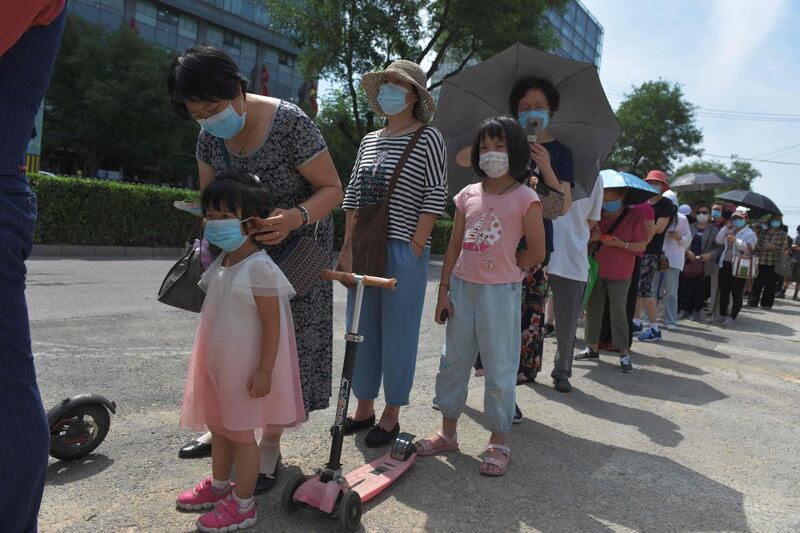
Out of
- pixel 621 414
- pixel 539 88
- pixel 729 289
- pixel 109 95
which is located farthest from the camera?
pixel 109 95

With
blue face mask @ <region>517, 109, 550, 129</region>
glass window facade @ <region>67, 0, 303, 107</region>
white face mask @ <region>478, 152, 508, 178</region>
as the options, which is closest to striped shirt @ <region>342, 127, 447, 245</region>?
white face mask @ <region>478, 152, 508, 178</region>

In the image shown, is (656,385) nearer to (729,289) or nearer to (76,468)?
(76,468)

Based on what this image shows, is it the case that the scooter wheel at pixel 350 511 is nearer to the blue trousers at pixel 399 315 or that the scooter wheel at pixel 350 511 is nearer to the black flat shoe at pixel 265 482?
the black flat shoe at pixel 265 482

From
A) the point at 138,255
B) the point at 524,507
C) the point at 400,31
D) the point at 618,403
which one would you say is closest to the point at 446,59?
the point at 400,31

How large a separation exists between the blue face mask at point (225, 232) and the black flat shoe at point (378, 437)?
1479 millimetres

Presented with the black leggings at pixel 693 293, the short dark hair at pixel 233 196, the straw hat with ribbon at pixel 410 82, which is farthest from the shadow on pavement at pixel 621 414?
the black leggings at pixel 693 293

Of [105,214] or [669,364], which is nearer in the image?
[669,364]

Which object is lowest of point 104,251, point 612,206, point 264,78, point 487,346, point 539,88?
point 104,251

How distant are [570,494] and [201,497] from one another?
5.54 ft

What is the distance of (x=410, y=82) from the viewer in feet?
10.9

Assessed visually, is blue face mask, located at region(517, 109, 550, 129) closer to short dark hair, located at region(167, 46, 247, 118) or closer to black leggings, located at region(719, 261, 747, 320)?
short dark hair, located at region(167, 46, 247, 118)

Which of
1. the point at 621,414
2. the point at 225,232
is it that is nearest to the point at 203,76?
the point at 225,232

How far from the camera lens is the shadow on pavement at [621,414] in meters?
3.87

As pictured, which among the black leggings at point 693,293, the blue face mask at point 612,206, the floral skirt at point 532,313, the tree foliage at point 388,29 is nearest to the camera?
the floral skirt at point 532,313
